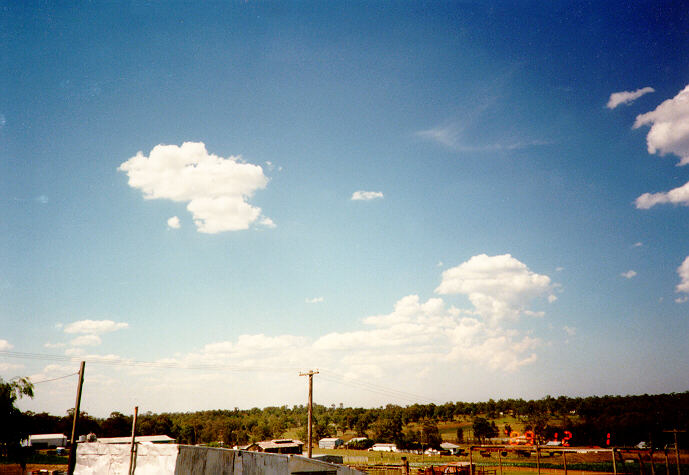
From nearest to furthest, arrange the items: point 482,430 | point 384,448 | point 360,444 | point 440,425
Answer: point 384,448, point 360,444, point 482,430, point 440,425

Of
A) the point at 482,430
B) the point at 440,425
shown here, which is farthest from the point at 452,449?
the point at 440,425

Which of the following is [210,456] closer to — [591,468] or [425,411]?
[591,468]

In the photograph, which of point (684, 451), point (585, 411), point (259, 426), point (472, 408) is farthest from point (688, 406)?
point (259, 426)

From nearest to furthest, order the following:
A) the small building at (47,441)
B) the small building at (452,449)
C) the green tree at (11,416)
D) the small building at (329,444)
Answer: the green tree at (11,416) < the small building at (452,449) < the small building at (47,441) < the small building at (329,444)

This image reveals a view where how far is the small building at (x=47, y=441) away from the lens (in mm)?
90062

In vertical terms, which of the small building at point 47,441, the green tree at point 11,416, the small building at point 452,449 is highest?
the green tree at point 11,416

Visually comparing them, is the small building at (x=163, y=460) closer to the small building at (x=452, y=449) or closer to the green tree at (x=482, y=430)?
the small building at (x=452, y=449)

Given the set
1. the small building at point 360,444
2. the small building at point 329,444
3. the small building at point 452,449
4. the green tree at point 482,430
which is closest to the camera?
the small building at point 452,449

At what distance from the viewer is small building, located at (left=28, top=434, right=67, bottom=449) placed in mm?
90062

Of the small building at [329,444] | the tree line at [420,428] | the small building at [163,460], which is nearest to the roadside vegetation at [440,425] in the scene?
the tree line at [420,428]

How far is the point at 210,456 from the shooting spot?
12719 mm

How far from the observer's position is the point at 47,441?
91.6 m

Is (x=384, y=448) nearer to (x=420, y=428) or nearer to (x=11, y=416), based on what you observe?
(x=420, y=428)

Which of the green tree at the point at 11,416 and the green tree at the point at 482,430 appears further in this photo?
the green tree at the point at 482,430
